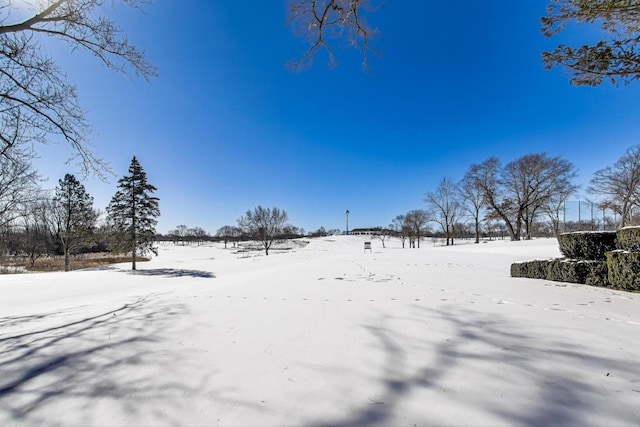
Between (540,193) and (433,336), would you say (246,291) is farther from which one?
(540,193)

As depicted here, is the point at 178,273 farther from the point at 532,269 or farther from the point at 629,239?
the point at 629,239

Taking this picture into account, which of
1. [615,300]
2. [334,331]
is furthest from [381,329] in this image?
[615,300]

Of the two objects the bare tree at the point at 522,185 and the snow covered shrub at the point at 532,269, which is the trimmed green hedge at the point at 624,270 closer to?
the snow covered shrub at the point at 532,269

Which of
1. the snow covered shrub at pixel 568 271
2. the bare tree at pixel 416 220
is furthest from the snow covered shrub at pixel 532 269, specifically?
the bare tree at pixel 416 220

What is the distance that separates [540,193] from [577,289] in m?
30.9

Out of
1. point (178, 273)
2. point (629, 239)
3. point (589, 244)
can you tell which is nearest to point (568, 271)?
point (589, 244)

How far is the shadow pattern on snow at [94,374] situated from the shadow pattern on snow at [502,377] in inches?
44.7

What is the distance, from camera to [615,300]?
4.42 metres

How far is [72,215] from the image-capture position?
73.3 feet

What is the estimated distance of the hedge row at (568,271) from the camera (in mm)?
5844

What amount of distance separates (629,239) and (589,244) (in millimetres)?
1058

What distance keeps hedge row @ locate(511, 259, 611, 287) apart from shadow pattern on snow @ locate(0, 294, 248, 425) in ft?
26.9

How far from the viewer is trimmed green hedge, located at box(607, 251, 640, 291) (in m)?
5.08

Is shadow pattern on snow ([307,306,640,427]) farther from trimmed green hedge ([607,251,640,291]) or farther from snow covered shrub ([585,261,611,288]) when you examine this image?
snow covered shrub ([585,261,611,288])
